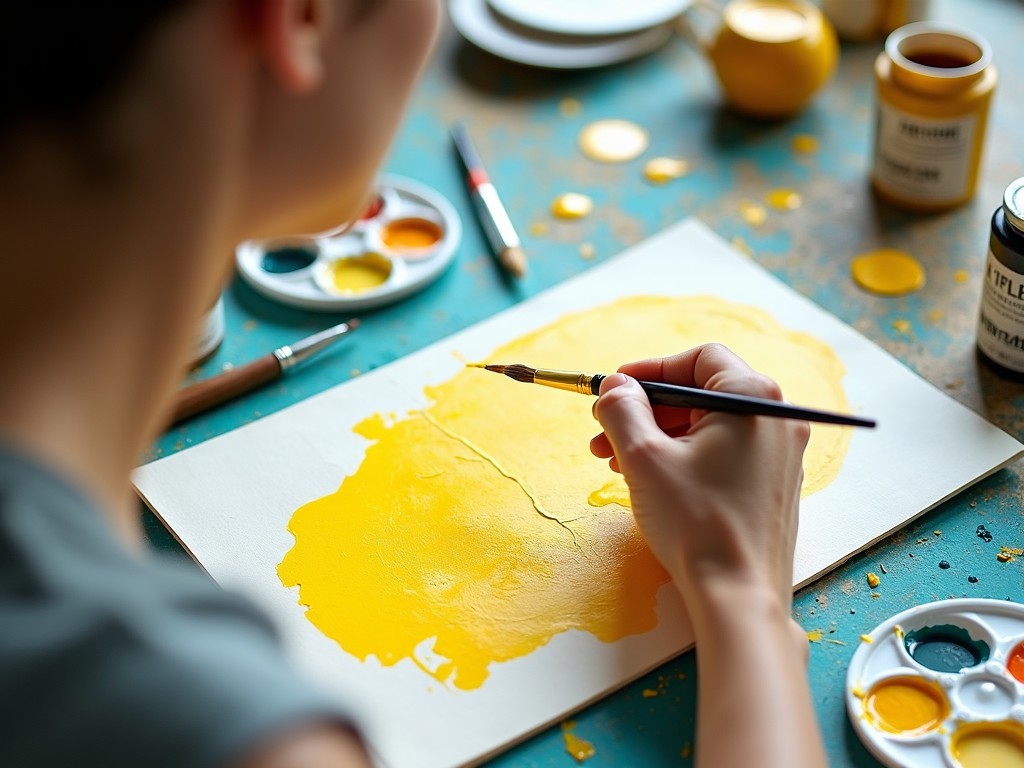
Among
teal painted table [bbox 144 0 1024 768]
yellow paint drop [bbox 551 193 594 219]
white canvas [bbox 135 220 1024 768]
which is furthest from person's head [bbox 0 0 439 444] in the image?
yellow paint drop [bbox 551 193 594 219]

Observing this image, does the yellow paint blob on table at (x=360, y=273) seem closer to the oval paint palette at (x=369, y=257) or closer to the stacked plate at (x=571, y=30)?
the oval paint palette at (x=369, y=257)

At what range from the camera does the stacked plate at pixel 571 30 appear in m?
1.55

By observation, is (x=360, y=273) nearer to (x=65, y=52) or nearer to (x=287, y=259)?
(x=287, y=259)

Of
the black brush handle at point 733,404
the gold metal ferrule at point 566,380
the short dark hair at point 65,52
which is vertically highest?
the short dark hair at point 65,52

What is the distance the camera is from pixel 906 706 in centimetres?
80

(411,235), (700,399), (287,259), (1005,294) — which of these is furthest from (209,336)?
(1005,294)

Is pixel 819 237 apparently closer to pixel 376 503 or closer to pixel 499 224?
pixel 499 224

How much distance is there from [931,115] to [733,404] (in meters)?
0.54

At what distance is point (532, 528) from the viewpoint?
940 millimetres

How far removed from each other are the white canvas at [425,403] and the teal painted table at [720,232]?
0.07ft

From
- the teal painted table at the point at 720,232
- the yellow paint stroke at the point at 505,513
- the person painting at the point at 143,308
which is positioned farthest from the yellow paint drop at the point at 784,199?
the person painting at the point at 143,308

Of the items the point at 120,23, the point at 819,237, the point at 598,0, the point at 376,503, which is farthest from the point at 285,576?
the point at 598,0

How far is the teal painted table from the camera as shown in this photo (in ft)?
2.80

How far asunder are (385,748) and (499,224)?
66cm
